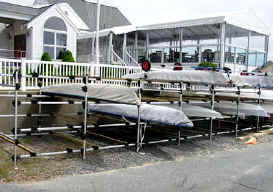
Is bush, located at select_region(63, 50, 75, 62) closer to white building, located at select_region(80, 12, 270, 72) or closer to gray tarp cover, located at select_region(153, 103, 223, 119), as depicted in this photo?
white building, located at select_region(80, 12, 270, 72)

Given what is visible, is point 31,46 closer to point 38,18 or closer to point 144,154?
point 38,18

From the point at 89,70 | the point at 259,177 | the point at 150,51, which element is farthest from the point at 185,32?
the point at 259,177

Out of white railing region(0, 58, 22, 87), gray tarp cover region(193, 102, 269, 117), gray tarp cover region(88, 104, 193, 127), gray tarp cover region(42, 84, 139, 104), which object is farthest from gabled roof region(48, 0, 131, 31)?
gray tarp cover region(88, 104, 193, 127)

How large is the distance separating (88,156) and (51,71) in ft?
16.6

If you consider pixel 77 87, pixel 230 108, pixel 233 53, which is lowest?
pixel 230 108

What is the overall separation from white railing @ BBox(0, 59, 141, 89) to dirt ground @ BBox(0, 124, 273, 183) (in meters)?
1.69

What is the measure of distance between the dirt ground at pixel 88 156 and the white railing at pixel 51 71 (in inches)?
66.3

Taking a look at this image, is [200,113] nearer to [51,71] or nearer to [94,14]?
[51,71]

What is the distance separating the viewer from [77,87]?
7645 millimetres

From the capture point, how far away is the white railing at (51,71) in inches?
368

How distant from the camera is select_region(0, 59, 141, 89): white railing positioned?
936cm

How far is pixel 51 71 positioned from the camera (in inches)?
430

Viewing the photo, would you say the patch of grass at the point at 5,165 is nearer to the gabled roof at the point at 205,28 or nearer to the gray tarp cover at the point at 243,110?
the gray tarp cover at the point at 243,110

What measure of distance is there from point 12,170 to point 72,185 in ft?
4.29
